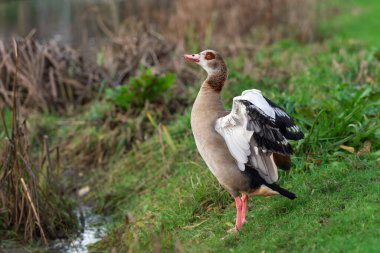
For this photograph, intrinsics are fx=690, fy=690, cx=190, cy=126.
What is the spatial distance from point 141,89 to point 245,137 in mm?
3753

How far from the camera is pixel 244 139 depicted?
458 cm

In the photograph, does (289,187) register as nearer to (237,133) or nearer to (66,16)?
(237,133)

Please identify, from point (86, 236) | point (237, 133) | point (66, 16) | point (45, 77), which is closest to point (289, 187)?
point (237, 133)

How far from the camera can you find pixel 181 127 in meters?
7.60

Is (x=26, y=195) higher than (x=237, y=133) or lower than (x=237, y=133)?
lower

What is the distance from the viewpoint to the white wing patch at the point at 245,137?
14.7ft

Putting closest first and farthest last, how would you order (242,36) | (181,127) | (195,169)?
1. (195,169)
2. (181,127)
3. (242,36)

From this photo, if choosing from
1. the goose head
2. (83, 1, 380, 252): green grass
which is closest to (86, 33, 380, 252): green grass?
(83, 1, 380, 252): green grass

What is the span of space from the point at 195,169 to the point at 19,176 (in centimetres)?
170

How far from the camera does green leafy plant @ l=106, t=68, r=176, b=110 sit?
26.5 feet

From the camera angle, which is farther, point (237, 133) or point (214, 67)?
point (214, 67)

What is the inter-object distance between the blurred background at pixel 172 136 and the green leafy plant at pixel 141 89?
0.06ft

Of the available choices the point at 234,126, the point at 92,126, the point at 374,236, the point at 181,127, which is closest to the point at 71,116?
the point at 92,126

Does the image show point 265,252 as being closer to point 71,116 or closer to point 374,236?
point 374,236
